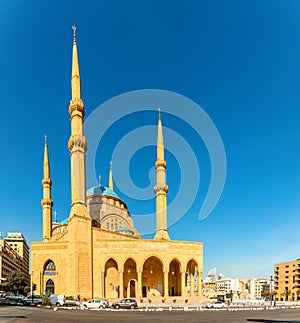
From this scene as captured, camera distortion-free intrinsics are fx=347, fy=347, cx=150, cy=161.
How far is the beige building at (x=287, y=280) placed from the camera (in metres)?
101

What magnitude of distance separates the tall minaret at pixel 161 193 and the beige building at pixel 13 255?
4685 centimetres

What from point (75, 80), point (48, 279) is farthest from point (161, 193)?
point (75, 80)

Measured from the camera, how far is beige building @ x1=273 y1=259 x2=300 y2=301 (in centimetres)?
10088

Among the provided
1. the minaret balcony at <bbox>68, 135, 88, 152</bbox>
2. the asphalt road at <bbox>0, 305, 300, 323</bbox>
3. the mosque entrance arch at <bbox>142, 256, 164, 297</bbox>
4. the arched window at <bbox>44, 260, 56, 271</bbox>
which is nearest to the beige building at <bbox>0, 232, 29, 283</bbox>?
the arched window at <bbox>44, 260, 56, 271</bbox>

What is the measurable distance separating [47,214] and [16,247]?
6856 centimetres

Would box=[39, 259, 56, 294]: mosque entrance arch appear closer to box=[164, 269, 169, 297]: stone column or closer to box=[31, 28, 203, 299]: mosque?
box=[31, 28, 203, 299]: mosque

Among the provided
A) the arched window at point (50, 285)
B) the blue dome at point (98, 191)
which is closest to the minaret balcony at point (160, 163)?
the blue dome at point (98, 191)

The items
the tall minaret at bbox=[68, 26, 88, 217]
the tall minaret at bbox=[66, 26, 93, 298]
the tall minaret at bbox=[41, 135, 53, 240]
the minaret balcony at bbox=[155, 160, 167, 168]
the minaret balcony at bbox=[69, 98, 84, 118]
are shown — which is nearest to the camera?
the tall minaret at bbox=[66, 26, 93, 298]

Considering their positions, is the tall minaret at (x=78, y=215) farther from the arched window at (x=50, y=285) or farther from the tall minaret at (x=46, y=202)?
the tall minaret at (x=46, y=202)

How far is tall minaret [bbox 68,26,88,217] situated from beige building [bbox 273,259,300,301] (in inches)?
3036

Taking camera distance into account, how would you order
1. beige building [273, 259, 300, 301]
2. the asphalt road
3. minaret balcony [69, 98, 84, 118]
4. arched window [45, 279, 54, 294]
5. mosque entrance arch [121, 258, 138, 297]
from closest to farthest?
1. the asphalt road
2. arched window [45, 279, 54, 294]
3. minaret balcony [69, 98, 84, 118]
4. mosque entrance arch [121, 258, 138, 297]
5. beige building [273, 259, 300, 301]

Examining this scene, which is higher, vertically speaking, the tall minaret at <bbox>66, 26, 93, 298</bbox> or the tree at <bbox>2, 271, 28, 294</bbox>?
the tall minaret at <bbox>66, 26, 93, 298</bbox>

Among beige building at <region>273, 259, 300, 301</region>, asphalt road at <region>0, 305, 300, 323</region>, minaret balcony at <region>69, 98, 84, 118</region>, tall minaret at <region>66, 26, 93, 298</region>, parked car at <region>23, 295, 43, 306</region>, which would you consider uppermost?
minaret balcony at <region>69, 98, 84, 118</region>

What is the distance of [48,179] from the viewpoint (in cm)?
6047
